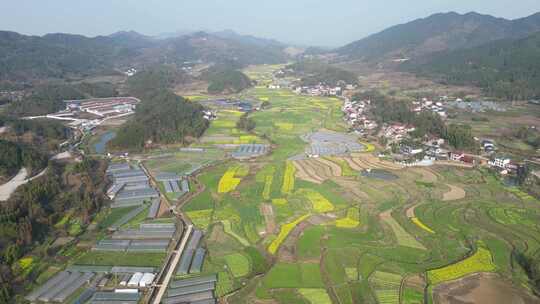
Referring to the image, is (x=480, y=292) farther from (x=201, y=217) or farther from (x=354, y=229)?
(x=201, y=217)

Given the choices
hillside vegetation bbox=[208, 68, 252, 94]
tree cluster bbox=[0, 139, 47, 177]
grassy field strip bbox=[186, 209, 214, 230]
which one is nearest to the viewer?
grassy field strip bbox=[186, 209, 214, 230]

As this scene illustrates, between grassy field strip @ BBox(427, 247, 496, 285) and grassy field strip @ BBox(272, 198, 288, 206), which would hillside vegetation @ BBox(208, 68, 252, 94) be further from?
grassy field strip @ BBox(427, 247, 496, 285)

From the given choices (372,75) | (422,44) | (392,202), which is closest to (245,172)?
(392,202)

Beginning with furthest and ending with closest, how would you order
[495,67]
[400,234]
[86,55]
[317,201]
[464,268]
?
[86,55]
[495,67]
[317,201]
[400,234]
[464,268]

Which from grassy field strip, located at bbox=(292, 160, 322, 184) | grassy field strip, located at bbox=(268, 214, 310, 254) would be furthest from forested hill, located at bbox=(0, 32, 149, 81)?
grassy field strip, located at bbox=(268, 214, 310, 254)

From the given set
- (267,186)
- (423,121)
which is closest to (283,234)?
(267,186)

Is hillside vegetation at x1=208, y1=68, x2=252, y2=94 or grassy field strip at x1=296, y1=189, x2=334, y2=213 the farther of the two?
hillside vegetation at x1=208, y1=68, x2=252, y2=94
